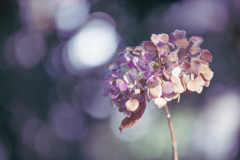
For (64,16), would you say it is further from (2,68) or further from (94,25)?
(2,68)

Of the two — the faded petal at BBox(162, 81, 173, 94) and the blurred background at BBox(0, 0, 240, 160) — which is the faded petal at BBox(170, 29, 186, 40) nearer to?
the faded petal at BBox(162, 81, 173, 94)

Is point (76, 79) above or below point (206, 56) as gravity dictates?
below

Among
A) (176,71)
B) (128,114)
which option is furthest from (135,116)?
(176,71)

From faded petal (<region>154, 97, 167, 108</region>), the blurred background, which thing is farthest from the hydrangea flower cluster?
the blurred background

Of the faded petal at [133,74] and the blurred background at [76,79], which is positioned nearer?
the faded petal at [133,74]

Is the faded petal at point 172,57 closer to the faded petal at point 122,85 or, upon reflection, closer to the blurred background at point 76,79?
the faded petal at point 122,85

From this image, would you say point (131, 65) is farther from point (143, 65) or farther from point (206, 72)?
point (206, 72)

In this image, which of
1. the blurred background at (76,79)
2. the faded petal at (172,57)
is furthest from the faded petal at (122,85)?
the blurred background at (76,79)
